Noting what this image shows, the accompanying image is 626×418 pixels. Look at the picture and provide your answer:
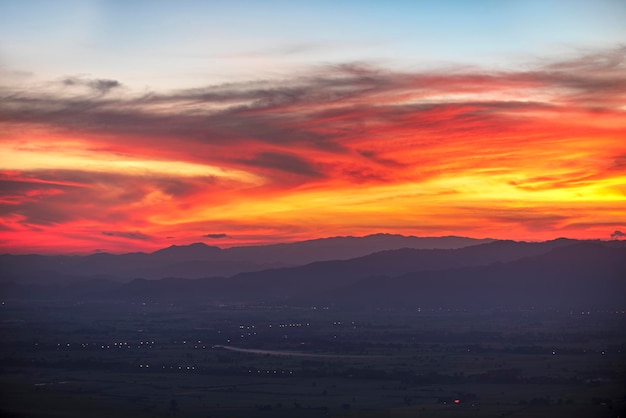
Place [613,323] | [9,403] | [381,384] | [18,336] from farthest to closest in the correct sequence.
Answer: [613,323] < [18,336] < [381,384] < [9,403]

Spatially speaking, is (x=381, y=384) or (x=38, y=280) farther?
(x=38, y=280)

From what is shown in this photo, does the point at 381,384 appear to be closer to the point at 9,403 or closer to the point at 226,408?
the point at 226,408

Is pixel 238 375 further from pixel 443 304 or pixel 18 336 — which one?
pixel 443 304

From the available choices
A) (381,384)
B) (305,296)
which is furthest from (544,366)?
(305,296)

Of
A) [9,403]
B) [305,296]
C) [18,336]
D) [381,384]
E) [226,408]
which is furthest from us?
[305,296]

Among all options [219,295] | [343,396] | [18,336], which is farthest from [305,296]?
[343,396]

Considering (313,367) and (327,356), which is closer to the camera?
(313,367)
